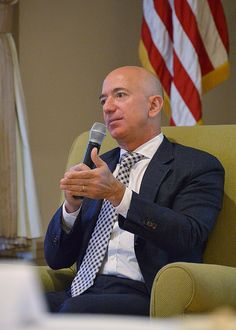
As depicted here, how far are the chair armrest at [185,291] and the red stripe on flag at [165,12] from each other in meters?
2.29

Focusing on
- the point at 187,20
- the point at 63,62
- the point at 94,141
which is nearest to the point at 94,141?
the point at 94,141

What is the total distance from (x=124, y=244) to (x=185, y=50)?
183 cm

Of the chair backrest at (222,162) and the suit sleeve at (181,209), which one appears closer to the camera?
the suit sleeve at (181,209)

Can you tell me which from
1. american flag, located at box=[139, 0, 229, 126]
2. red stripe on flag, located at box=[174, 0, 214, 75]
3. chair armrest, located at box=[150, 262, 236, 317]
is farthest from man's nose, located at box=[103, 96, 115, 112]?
red stripe on flag, located at box=[174, 0, 214, 75]

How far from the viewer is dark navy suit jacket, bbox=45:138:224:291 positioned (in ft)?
6.55

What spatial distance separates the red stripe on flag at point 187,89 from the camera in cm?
366

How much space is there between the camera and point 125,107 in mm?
2338

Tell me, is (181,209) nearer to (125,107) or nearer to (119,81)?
(125,107)

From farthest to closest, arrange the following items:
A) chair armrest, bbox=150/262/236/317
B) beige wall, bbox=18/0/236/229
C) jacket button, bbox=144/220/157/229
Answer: beige wall, bbox=18/0/236/229
jacket button, bbox=144/220/157/229
chair armrest, bbox=150/262/236/317

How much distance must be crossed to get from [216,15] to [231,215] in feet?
6.26

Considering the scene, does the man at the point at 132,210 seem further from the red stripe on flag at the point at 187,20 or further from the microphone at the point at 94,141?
the red stripe on flag at the point at 187,20

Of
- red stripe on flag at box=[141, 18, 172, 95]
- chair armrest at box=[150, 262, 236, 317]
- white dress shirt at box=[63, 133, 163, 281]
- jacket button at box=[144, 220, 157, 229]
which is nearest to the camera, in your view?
chair armrest at box=[150, 262, 236, 317]

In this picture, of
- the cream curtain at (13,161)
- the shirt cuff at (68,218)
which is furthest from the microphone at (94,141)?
the cream curtain at (13,161)

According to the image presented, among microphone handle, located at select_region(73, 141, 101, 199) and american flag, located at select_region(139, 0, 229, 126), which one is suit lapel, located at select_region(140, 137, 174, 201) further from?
american flag, located at select_region(139, 0, 229, 126)
